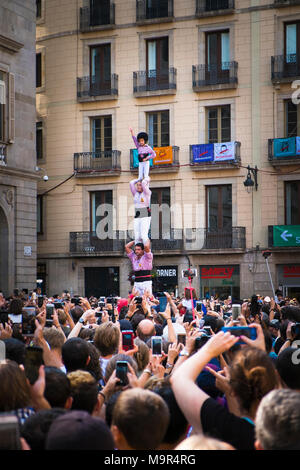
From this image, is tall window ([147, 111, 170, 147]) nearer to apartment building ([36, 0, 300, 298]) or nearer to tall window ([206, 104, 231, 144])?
apartment building ([36, 0, 300, 298])

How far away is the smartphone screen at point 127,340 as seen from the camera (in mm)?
6141

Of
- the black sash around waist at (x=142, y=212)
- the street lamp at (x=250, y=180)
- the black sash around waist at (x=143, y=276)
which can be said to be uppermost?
the street lamp at (x=250, y=180)

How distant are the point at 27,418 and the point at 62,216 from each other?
30.2 m

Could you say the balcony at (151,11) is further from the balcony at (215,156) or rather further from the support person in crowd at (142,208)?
the support person in crowd at (142,208)

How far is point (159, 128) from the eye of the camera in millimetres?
32656

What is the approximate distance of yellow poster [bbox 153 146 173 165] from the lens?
3156 cm

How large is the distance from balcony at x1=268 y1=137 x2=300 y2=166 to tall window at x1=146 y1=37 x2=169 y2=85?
6.09 metres

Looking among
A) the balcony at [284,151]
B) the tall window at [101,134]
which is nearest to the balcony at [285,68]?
the balcony at [284,151]

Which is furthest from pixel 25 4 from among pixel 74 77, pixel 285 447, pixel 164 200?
pixel 285 447

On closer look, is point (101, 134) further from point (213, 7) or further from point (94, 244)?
point (213, 7)

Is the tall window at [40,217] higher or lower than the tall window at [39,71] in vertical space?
lower

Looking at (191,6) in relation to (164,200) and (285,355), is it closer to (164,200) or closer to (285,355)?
(164,200)

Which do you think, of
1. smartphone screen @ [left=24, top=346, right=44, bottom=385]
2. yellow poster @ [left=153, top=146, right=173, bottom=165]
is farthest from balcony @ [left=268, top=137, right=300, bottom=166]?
smartphone screen @ [left=24, top=346, right=44, bottom=385]
